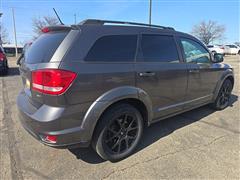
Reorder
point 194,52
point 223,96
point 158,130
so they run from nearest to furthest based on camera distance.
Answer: point 158,130
point 194,52
point 223,96

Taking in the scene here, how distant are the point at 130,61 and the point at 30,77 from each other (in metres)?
1.32

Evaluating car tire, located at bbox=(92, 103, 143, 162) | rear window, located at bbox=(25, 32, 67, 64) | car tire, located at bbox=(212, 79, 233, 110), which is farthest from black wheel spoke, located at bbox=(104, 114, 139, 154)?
car tire, located at bbox=(212, 79, 233, 110)

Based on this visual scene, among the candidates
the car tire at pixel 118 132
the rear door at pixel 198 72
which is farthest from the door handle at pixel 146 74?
the rear door at pixel 198 72

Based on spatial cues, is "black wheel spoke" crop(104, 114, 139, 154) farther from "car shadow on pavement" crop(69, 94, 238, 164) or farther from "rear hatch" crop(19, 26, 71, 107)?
"rear hatch" crop(19, 26, 71, 107)

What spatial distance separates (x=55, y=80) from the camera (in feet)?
7.24

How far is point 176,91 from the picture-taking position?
3537 mm

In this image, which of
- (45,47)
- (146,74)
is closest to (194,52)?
(146,74)

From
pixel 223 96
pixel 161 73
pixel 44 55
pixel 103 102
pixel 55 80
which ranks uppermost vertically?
pixel 44 55

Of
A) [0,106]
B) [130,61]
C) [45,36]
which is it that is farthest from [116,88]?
[0,106]

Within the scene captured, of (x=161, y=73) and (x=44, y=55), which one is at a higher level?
(x=44, y=55)

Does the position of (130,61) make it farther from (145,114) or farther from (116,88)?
(145,114)

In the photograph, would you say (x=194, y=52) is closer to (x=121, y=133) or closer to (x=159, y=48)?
(x=159, y=48)

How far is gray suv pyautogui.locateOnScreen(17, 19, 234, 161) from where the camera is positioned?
7.48 feet

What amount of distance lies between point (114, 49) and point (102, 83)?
0.53 meters
